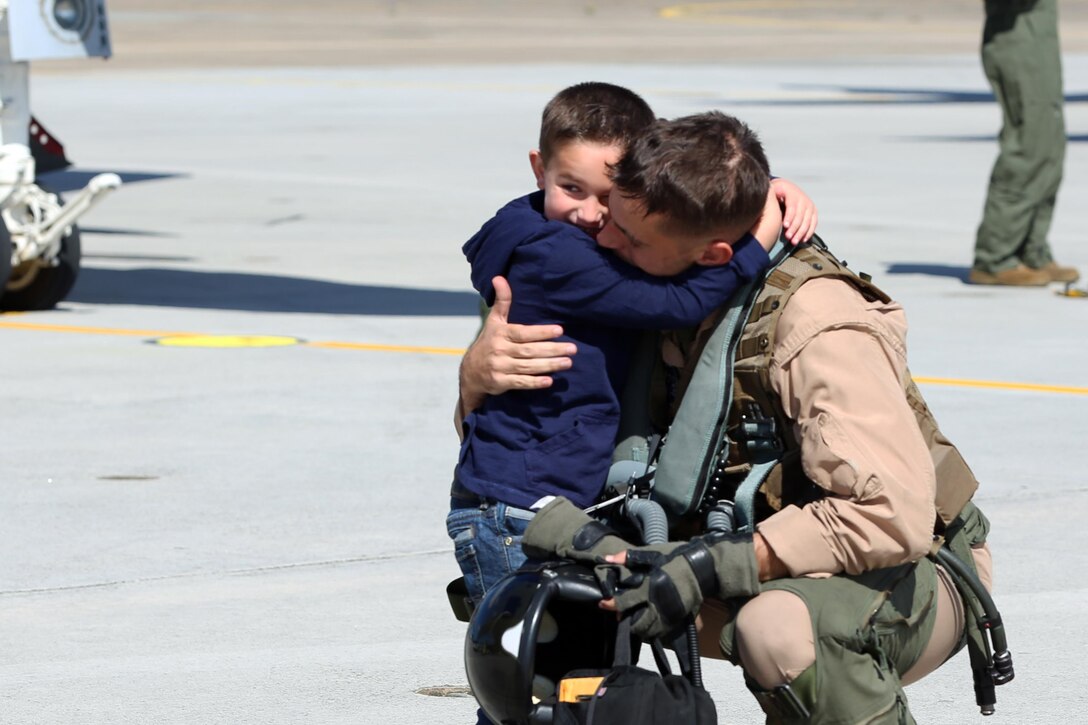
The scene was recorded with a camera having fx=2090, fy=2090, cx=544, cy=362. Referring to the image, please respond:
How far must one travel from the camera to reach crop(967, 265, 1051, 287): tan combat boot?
1311 cm

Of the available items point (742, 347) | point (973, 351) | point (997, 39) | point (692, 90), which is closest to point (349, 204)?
point (997, 39)

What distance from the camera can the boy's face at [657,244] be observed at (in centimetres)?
350

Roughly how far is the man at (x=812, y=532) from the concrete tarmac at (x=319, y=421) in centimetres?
138

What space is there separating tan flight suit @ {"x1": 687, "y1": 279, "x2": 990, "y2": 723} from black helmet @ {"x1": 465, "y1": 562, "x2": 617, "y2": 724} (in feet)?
0.81

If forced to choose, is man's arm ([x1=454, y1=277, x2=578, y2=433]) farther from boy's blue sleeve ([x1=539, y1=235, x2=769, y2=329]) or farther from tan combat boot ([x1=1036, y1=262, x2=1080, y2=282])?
tan combat boot ([x1=1036, y1=262, x2=1080, y2=282])

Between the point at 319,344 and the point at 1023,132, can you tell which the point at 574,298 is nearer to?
the point at 319,344

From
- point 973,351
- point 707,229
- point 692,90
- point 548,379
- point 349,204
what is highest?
point 707,229

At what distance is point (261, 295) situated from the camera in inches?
508

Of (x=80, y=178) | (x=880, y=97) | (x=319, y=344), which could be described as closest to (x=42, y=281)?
(x=319, y=344)

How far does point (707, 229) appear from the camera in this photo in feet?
11.4

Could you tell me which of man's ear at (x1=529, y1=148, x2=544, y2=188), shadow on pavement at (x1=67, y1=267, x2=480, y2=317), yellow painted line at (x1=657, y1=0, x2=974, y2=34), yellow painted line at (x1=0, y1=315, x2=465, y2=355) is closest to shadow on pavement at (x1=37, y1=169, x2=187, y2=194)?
shadow on pavement at (x1=67, y1=267, x2=480, y2=317)

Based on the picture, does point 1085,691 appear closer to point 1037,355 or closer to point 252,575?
point 252,575

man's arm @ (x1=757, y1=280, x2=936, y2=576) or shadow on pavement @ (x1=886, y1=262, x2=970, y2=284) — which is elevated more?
man's arm @ (x1=757, y1=280, x2=936, y2=576)

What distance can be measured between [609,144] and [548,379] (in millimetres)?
456
